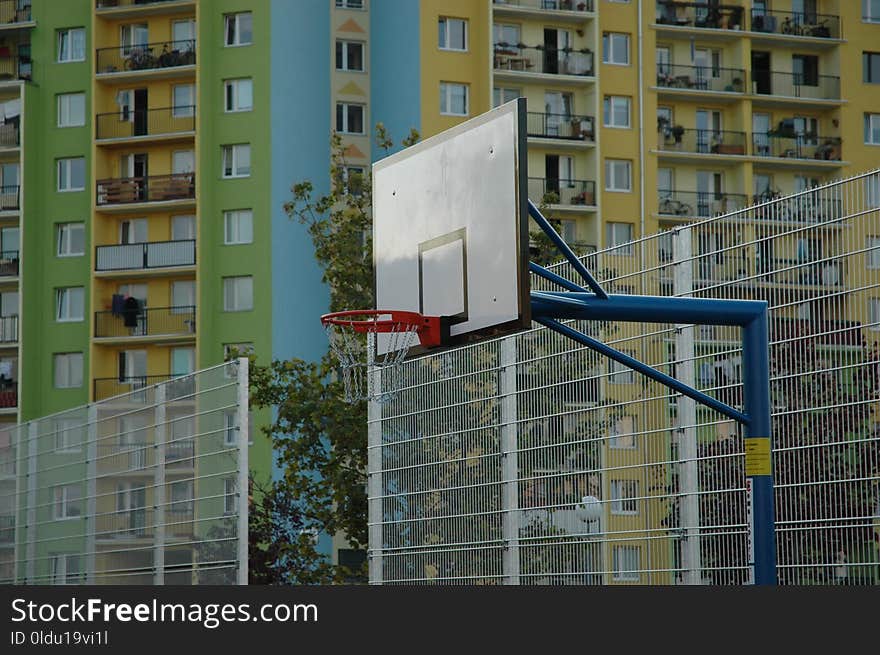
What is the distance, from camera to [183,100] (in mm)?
62406

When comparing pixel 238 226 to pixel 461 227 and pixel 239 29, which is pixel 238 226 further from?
pixel 461 227

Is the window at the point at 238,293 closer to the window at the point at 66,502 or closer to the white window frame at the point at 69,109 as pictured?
the white window frame at the point at 69,109

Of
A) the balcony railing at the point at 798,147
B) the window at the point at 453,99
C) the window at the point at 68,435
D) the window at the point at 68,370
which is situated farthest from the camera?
the balcony railing at the point at 798,147

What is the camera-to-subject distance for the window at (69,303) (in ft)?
205

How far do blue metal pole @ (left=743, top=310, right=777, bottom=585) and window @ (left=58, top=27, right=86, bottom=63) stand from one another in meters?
54.6

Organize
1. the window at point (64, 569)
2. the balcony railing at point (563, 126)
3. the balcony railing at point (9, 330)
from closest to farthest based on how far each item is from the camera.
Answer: the window at point (64, 569), the balcony railing at point (563, 126), the balcony railing at point (9, 330)

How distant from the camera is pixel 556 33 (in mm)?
61688

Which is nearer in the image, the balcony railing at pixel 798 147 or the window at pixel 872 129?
the balcony railing at pixel 798 147

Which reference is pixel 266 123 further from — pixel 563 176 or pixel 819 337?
pixel 819 337

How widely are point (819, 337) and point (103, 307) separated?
172 feet

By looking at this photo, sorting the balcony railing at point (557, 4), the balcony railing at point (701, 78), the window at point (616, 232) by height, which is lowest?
the window at point (616, 232)

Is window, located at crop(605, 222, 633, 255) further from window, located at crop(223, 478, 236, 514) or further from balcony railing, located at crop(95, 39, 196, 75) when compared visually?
window, located at crop(223, 478, 236, 514)

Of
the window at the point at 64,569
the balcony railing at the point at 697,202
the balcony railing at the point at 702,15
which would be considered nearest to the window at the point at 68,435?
the window at the point at 64,569

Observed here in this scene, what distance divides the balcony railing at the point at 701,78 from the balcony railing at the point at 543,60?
324cm
